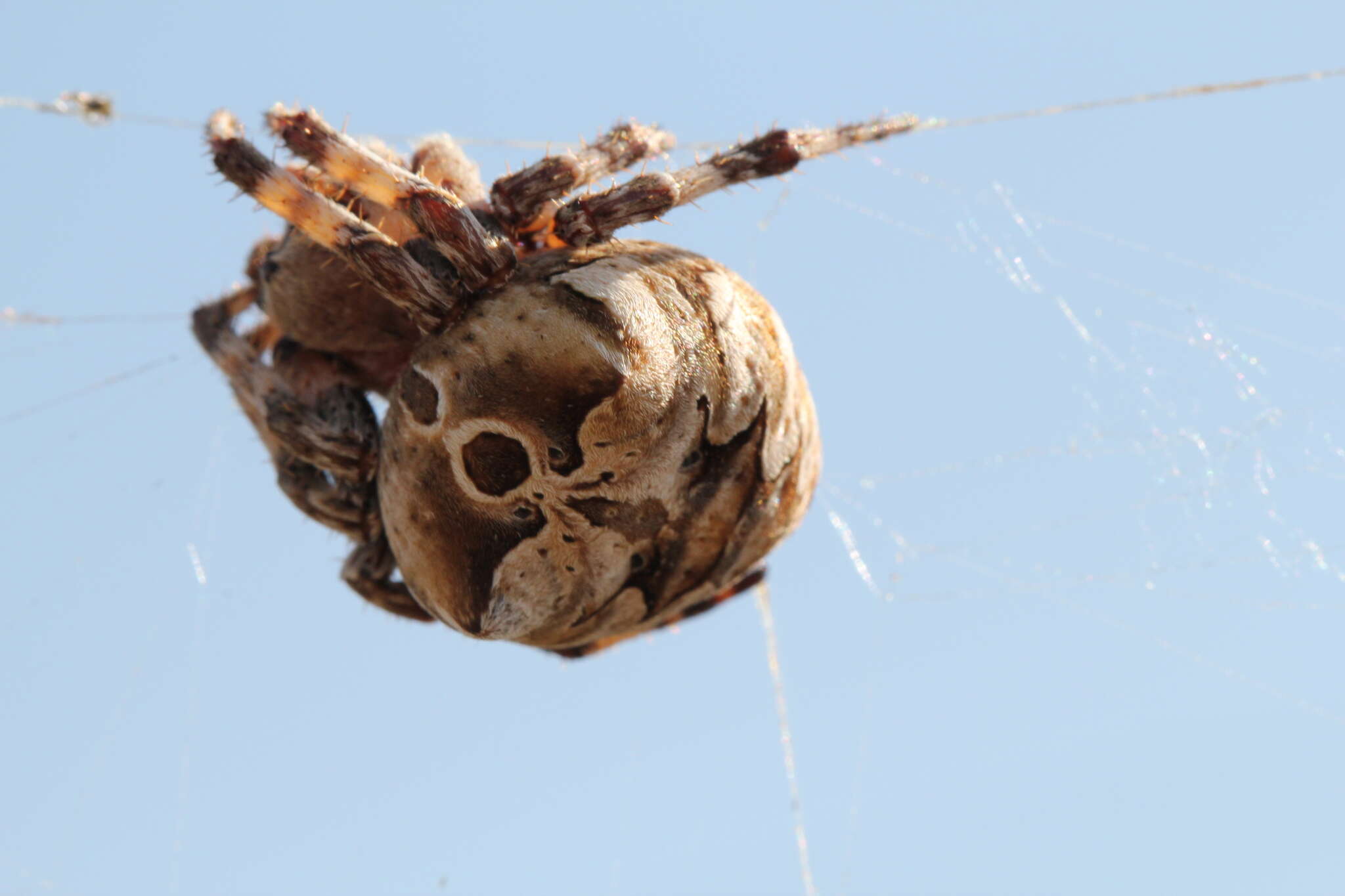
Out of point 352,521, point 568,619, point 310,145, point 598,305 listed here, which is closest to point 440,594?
point 568,619

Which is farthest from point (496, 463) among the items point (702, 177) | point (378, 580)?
point (378, 580)

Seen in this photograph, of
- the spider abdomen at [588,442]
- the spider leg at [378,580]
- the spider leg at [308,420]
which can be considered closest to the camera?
the spider abdomen at [588,442]

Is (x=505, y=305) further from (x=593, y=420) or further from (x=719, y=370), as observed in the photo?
(x=719, y=370)

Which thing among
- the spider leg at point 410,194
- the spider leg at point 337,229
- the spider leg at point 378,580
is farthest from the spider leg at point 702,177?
the spider leg at point 378,580

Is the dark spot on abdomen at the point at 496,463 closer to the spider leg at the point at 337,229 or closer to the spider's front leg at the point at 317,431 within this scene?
the spider leg at the point at 337,229

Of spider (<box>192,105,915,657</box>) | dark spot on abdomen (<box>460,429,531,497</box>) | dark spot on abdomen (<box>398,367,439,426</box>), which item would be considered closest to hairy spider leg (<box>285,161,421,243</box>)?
spider (<box>192,105,915,657</box>)

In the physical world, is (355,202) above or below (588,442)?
above

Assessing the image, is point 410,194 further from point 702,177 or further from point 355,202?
point 702,177
